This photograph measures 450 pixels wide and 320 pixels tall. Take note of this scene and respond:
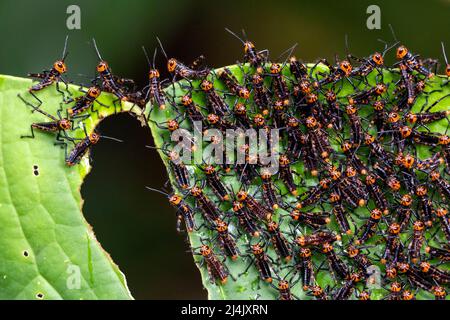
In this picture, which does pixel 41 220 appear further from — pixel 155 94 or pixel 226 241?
pixel 226 241

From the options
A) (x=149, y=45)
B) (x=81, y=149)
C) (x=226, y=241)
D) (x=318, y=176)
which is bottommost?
(x=226, y=241)

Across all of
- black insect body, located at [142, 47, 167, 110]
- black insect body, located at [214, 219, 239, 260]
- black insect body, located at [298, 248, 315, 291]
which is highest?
black insect body, located at [142, 47, 167, 110]

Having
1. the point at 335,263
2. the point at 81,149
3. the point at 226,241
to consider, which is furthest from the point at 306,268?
the point at 81,149

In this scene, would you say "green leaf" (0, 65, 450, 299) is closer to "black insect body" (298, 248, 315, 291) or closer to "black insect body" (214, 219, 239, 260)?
"black insect body" (214, 219, 239, 260)

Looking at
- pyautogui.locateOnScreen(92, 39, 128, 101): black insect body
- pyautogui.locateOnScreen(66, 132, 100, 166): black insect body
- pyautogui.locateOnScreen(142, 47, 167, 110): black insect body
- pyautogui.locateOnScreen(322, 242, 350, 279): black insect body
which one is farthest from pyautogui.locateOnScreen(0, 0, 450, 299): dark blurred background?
pyautogui.locateOnScreen(322, 242, 350, 279): black insect body

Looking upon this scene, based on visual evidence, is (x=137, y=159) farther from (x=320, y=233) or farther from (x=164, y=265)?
(x=320, y=233)

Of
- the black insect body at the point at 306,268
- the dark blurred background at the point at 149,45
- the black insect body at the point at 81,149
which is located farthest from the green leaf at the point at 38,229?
the black insect body at the point at 306,268
